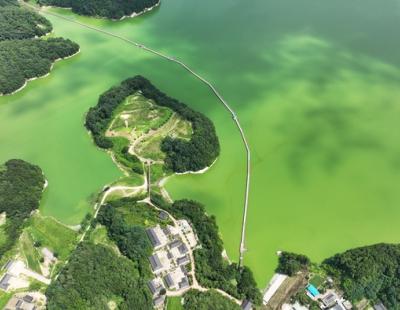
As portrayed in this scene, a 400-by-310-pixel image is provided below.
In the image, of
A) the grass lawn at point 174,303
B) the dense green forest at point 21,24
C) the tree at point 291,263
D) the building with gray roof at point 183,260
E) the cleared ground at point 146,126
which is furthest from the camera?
the dense green forest at point 21,24

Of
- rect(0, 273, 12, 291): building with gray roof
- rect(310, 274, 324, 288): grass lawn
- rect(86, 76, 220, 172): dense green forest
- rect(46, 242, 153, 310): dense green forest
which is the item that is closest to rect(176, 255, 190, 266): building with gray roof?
rect(46, 242, 153, 310): dense green forest

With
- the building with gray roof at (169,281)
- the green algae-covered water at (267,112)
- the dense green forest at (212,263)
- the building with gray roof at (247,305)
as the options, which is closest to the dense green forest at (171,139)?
the green algae-covered water at (267,112)

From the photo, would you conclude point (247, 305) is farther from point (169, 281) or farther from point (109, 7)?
point (109, 7)

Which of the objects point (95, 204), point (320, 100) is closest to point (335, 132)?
point (320, 100)

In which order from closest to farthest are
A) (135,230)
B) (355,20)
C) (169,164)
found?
(135,230), (169,164), (355,20)

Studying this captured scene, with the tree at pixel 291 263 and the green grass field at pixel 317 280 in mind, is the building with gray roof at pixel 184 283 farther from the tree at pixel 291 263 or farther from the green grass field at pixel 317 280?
the green grass field at pixel 317 280

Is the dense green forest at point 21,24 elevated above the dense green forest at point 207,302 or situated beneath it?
elevated above

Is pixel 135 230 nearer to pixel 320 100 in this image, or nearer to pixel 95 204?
pixel 95 204
